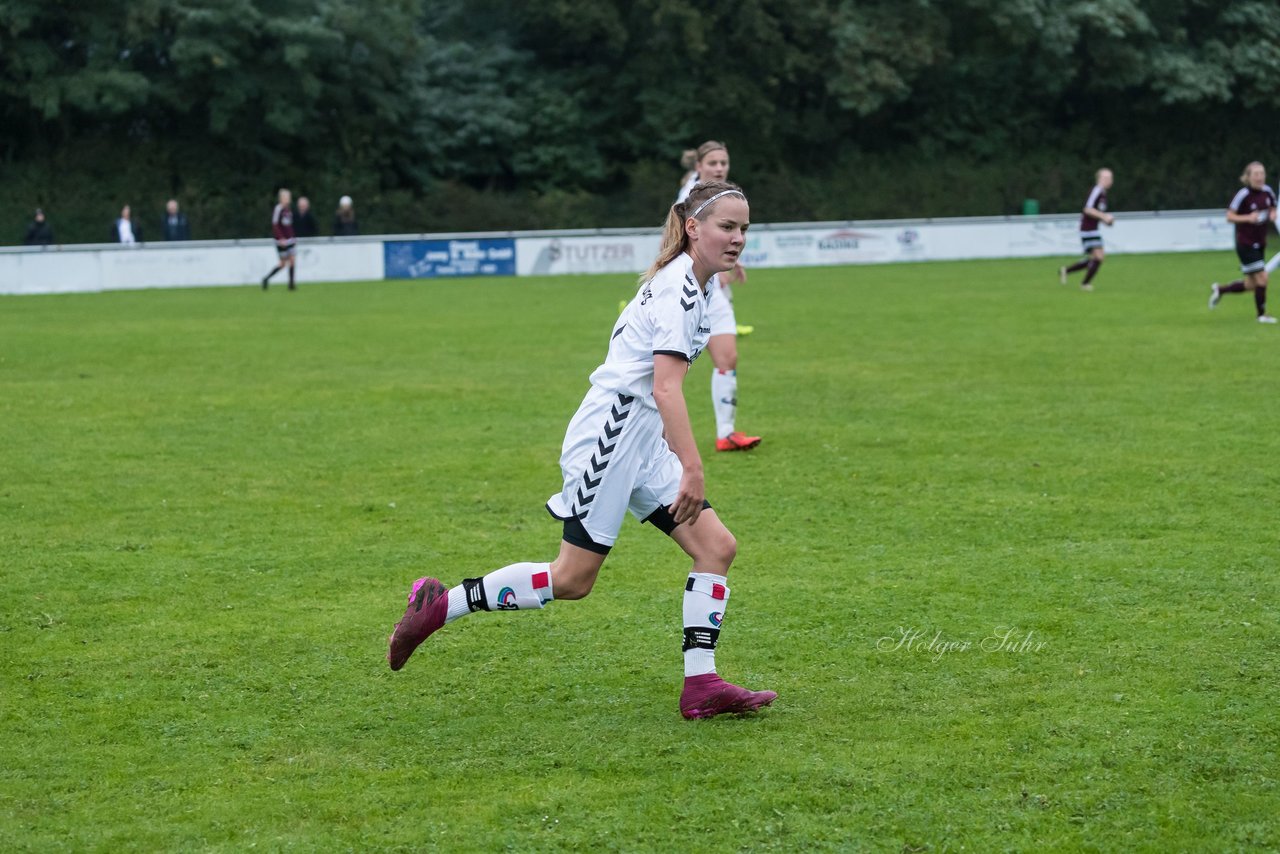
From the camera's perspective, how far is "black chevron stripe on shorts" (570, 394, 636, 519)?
511 cm

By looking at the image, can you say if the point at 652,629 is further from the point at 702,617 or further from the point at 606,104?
the point at 606,104

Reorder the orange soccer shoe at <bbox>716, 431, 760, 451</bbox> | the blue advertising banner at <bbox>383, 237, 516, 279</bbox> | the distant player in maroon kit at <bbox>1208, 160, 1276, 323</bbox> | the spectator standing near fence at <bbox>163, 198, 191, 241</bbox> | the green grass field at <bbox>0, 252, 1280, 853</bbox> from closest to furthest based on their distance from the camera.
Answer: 1. the green grass field at <bbox>0, 252, 1280, 853</bbox>
2. the orange soccer shoe at <bbox>716, 431, 760, 451</bbox>
3. the distant player in maroon kit at <bbox>1208, 160, 1276, 323</bbox>
4. the blue advertising banner at <bbox>383, 237, 516, 279</bbox>
5. the spectator standing near fence at <bbox>163, 198, 191, 241</bbox>

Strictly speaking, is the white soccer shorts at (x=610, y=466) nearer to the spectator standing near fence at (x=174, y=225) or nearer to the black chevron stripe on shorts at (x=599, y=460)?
the black chevron stripe on shorts at (x=599, y=460)

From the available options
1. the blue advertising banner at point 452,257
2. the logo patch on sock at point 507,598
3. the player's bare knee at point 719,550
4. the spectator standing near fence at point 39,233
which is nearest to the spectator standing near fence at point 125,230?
the spectator standing near fence at point 39,233

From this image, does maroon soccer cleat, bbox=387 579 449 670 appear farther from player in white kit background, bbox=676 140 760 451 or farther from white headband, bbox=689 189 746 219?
player in white kit background, bbox=676 140 760 451

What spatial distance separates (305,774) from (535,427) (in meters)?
7.38

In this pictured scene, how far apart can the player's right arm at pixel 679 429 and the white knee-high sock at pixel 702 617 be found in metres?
0.36

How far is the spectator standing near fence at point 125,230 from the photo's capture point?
37253 mm

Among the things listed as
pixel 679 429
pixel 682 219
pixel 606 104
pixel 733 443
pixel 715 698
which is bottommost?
pixel 733 443

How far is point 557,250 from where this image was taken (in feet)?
113

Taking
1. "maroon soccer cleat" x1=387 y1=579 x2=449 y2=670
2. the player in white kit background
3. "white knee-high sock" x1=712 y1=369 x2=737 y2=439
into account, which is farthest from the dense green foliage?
"maroon soccer cleat" x1=387 y1=579 x2=449 y2=670

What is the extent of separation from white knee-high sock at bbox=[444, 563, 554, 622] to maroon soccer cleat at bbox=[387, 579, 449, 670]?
0.04 m

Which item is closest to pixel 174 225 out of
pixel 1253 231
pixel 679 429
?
pixel 1253 231

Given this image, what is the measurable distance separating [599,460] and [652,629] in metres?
1.44
